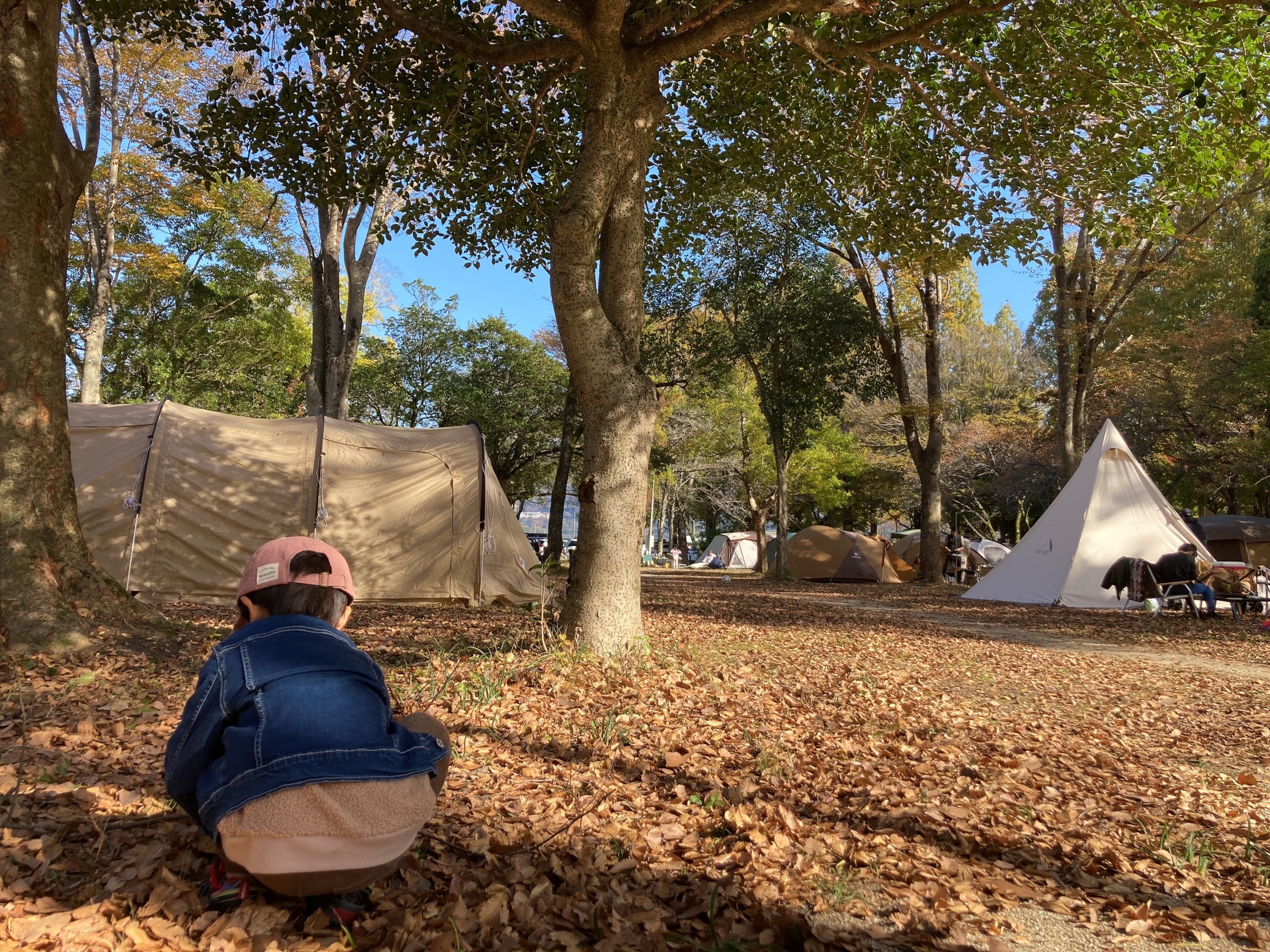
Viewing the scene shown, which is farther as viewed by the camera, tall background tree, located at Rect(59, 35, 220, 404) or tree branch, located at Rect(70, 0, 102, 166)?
tall background tree, located at Rect(59, 35, 220, 404)

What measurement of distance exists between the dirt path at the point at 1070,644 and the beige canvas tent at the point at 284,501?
5932mm

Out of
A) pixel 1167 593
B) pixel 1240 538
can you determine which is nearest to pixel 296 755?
pixel 1167 593

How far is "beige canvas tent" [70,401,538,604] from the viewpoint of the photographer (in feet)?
33.2

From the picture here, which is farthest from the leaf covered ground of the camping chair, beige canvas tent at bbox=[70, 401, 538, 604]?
the camping chair

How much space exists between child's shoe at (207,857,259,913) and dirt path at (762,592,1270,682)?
8.34 m

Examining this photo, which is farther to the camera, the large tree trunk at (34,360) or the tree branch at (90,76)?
the tree branch at (90,76)

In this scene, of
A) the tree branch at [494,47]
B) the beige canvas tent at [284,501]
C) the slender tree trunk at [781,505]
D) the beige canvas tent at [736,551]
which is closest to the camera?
the tree branch at [494,47]

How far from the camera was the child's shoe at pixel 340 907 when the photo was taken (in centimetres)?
234

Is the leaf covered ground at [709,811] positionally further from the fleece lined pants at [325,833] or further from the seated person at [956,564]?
the seated person at [956,564]

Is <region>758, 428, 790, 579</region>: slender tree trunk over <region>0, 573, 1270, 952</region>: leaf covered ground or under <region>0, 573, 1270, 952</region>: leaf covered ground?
over

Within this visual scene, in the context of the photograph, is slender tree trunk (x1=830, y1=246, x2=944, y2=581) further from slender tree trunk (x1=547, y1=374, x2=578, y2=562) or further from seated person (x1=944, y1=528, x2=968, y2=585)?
slender tree trunk (x1=547, y1=374, x2=578, y2=562)

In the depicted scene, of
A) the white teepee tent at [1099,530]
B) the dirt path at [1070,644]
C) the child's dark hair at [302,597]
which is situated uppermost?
the white teepee tent at [1099,530]

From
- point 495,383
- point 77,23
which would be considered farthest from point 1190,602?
point 495,383

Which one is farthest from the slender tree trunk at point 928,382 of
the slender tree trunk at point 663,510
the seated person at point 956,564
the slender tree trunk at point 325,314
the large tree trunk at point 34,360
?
the slender tree trunk at point 663,510
